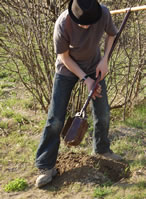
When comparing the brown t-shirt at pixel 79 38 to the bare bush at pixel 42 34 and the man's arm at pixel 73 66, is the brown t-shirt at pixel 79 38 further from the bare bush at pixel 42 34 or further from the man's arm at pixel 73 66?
the bare bush at pixel 42 34

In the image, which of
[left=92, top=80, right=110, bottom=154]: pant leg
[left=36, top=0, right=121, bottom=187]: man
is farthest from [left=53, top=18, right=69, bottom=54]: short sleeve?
[left=92, top=80, right=110, bottom=154]: pant leg

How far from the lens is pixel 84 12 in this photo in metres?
2.59

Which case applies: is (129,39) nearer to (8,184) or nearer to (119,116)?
(119,116)

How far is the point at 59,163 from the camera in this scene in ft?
11.9

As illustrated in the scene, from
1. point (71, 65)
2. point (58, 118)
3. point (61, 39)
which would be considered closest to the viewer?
point (61, 39)

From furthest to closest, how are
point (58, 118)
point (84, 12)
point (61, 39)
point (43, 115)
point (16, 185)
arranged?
point (43, 115) → point (16, 185) → point (58, 118) → point (61, 39) → point (84, 12)

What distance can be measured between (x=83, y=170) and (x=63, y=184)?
0.27m

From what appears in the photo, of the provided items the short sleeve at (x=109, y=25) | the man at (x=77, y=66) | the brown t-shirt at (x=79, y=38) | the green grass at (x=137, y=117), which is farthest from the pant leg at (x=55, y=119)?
the green grass at (x=137, y=117)

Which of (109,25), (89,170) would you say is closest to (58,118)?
(89,170)

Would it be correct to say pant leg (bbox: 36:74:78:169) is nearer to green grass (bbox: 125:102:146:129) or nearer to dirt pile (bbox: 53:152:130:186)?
dirt pile (bbox: 53:152:130:186)

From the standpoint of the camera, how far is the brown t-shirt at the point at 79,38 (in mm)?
2810

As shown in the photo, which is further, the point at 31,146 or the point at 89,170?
the point at 31,146

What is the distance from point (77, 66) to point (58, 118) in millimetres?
554

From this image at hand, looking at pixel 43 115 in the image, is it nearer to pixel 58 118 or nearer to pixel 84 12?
pixel 58 118
